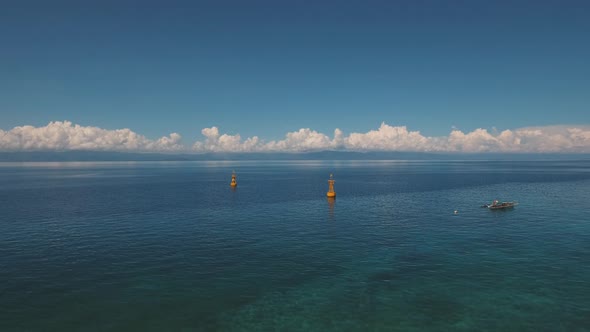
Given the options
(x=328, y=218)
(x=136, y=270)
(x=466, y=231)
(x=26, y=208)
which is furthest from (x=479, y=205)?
(x=26, y=208)

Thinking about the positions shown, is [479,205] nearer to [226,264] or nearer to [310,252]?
[310,252]

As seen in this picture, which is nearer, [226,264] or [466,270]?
[466,270]

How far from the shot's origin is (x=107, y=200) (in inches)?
4626

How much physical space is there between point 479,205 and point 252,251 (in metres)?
87.8

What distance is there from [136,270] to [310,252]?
27.7 m

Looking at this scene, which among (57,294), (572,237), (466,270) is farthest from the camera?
(572,237)

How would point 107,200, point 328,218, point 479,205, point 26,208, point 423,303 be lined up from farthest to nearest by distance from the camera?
point 107,200 → point 479,205 → point 26,208 → point 328,218 → point 423,303

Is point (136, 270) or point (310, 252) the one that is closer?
point (136, 270)

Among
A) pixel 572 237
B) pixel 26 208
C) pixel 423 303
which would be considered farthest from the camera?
pixel 26 208

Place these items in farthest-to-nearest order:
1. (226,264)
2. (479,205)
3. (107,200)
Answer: (107,200), (479,205), (226,264)

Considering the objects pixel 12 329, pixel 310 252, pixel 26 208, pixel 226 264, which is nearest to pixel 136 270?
pixel 226 264

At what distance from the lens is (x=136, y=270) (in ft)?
151

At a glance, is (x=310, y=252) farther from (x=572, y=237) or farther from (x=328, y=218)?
(x=572, y=237)

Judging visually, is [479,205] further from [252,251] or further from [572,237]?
[252,251]
